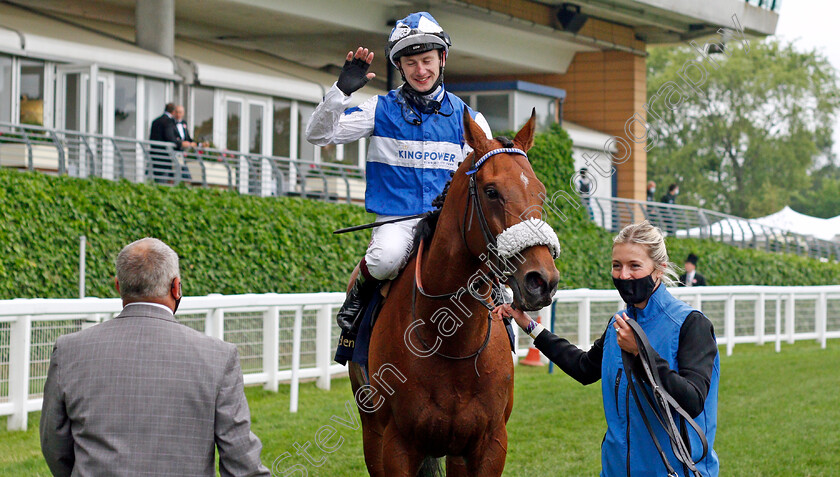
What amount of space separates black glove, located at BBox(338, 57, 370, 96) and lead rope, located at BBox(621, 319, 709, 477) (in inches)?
58.8

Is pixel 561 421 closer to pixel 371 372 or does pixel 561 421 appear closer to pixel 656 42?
pixel 371 372

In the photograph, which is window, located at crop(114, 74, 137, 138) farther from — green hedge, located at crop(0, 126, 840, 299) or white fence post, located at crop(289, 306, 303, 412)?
white fence post, located at crop(289, 306, 303, 412)

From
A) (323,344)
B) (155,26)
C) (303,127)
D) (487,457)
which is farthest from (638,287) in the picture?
(303,127)

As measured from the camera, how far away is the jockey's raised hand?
3777mm

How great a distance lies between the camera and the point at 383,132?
4.03 m

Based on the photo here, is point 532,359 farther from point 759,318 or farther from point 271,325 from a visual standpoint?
point 759,318

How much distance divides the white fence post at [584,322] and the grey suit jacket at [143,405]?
843cm

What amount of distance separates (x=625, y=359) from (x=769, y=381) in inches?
283

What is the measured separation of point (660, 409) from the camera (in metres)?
2.88

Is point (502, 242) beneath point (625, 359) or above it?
above

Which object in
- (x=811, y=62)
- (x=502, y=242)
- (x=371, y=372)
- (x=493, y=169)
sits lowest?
(x=371, y=372)

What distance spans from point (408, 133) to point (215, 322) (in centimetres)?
378

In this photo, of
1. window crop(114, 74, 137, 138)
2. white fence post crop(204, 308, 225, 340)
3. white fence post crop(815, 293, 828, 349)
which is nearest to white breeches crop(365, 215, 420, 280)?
white fence post crop(204, 308, 225, 340)

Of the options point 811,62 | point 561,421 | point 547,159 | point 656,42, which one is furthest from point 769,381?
point 811,62
